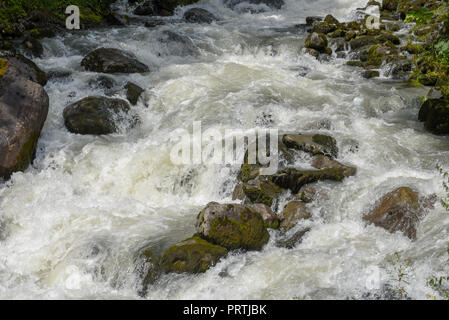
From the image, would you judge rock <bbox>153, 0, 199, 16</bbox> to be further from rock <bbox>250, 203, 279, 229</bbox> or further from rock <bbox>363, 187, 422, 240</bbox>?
rock <bbox>363, 187, 422, 240</bbox>

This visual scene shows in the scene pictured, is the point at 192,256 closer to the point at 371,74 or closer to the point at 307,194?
the point at 307,194

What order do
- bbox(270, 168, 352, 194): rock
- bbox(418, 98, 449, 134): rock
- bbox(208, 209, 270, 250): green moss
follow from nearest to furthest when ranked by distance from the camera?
bbox(208, 209, 270, 250): green moss
bbox(270, 168, 352, 194): rock
bbox(418, 98, 449, 134): rock

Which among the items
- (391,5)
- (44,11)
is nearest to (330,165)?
(44,11)

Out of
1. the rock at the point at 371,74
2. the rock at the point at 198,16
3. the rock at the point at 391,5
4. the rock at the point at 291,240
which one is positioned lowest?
the rock at the point at 291,240

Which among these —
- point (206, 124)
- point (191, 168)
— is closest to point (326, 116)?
point (206, 124)

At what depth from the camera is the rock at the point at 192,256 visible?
18.0 feet

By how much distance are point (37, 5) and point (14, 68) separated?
28.0 ft

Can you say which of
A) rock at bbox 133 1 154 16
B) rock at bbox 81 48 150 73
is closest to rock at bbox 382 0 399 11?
rock at bbox 133 1 154 16

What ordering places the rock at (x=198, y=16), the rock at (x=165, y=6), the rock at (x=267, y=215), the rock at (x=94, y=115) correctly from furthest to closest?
the rock at (x=165, y=6)
the rock at (x=198, y=16)
the rock at (x=94, y=115)
the rock at (x=267, y=215)

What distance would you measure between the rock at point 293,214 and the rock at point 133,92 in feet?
16.8

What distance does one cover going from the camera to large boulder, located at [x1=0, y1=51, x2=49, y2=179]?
7.57 meters

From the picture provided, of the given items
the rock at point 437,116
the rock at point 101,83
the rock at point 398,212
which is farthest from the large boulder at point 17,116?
the rock at point 437,116

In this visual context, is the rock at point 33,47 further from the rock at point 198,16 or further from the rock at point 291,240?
the rock at point 291,240

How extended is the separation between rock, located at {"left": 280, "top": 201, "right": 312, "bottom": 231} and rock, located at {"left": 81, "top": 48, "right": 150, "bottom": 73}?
6.80 metres
